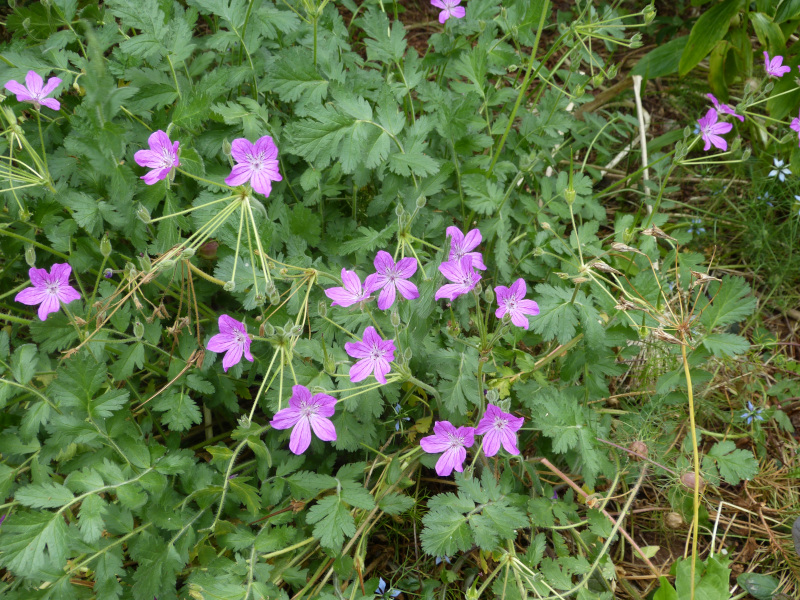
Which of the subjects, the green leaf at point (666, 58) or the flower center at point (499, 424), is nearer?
the flower center at point (499, 424)

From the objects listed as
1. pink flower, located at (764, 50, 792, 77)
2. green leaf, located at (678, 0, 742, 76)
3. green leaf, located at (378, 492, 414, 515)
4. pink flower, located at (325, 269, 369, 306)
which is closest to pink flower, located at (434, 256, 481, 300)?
pink flower, located at (325, 269, 369, 306)

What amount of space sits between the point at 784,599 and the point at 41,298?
2.79m

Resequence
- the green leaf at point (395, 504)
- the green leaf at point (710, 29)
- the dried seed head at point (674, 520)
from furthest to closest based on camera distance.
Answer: the green leaf at point (710, 29), the dried seed head at point (674, 520), the green leaf at point (395, 504)

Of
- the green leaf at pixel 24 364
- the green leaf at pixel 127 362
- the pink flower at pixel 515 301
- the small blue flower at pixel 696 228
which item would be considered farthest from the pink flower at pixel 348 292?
the small blue flower at pixel 696 228

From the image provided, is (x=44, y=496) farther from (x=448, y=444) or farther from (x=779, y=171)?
(x=779, y=171)

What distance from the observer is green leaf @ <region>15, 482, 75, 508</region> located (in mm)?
1724

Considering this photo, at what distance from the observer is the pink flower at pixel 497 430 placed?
174 centimetres

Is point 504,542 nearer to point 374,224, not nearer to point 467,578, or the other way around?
point 467,578

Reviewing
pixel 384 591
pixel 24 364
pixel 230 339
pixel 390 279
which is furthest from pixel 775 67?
pixel 24 364

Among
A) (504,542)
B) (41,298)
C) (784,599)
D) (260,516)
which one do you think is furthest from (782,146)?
(41,298)

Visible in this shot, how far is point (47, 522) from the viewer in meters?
1.73

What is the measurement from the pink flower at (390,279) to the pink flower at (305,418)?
0.33 metres

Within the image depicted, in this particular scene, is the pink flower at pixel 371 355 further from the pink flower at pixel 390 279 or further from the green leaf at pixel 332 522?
the green leaf at pixel 332 522

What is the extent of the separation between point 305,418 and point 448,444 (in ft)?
1.50
